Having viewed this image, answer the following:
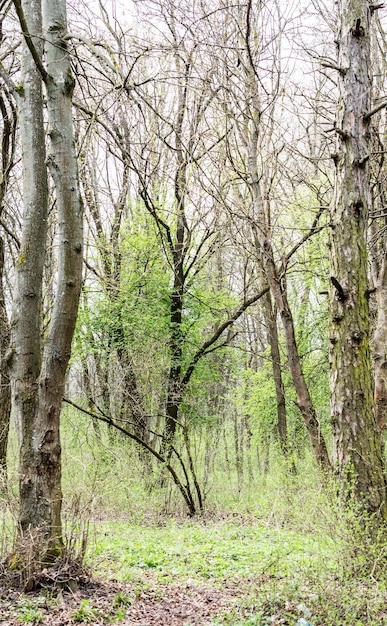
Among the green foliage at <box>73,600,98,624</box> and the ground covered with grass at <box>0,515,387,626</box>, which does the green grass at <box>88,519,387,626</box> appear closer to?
the ground covered with grass at <box>0,515,387,626</box>

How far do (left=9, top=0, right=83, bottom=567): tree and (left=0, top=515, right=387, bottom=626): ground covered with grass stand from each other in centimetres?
45

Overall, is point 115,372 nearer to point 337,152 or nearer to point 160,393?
point 160,393

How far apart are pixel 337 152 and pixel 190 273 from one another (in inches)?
274

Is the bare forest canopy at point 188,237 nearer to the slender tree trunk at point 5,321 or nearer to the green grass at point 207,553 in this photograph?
the slender tree trunk at point 5,321

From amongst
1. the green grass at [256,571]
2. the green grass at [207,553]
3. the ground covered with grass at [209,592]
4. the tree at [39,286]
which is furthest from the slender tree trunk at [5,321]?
the tree at [39,286]

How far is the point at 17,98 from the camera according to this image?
15.3 feet

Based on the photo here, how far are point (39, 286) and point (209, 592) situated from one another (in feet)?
10.1

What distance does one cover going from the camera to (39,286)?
4527 mm

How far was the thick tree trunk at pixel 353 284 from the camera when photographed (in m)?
5.16

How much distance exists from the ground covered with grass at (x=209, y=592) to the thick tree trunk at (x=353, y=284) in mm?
817

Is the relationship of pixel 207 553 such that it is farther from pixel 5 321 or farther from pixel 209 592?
pixel 5 321

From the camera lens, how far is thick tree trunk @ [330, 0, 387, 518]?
5.16 m

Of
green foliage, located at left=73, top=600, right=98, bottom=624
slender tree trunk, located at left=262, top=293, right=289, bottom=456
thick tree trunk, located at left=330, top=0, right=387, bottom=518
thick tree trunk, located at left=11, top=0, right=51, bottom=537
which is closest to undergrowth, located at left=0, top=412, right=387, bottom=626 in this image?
green foliage, located at left=73, top=600, right=98, bottom=624

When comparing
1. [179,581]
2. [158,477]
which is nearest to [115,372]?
[158,477]
